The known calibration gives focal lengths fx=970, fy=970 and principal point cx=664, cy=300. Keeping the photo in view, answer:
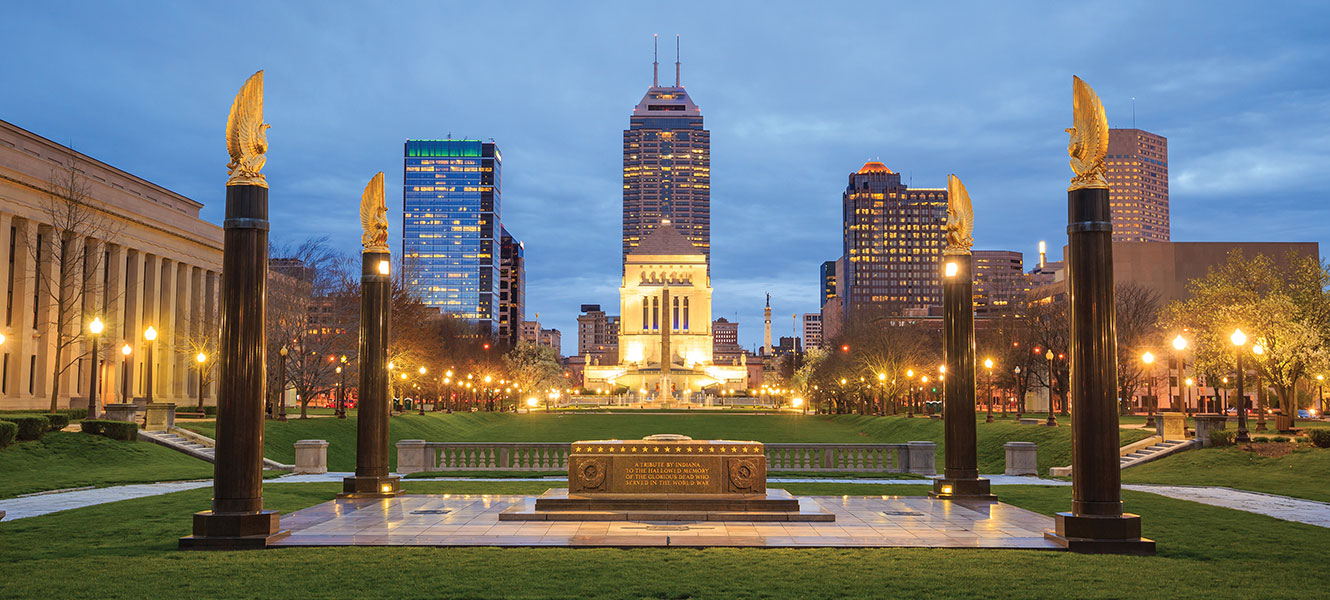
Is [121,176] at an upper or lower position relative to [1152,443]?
upper

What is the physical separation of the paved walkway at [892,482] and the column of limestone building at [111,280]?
2888cm

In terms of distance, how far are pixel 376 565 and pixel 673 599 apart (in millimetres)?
4401

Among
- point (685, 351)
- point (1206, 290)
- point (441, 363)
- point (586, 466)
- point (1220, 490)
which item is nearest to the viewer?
point (586, 466)

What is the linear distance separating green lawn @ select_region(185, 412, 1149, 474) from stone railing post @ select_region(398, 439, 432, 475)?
8.22 metres

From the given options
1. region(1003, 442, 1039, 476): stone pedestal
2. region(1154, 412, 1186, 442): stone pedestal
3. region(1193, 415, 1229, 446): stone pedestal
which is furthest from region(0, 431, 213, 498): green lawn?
region(1193, 415, 1229, 446): stone pedestal

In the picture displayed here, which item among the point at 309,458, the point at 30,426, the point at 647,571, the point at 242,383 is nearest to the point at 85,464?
the point at 30,426

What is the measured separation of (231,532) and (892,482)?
61.9 feet

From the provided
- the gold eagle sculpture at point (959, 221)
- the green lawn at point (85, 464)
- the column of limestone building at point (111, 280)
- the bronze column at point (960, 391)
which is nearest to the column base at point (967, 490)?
the bronze column at point (960, 391)

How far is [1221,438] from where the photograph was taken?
3531 cm

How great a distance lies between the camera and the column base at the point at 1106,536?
47.1ft

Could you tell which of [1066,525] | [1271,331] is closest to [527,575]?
[1066,525]

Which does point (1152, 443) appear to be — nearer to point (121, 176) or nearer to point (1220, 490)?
point (1220, 490)

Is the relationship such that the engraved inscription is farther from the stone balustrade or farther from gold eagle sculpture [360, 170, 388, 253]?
the stone balustrade

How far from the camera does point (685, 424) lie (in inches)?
3031
